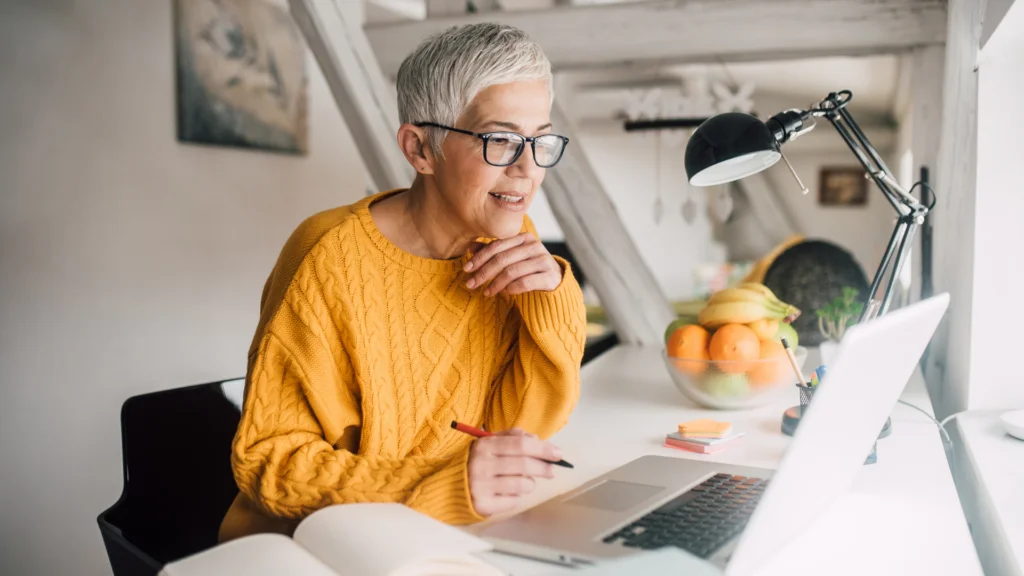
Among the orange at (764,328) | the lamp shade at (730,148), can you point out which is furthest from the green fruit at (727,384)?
the lamp shade at (730,148)

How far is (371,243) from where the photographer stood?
118cm

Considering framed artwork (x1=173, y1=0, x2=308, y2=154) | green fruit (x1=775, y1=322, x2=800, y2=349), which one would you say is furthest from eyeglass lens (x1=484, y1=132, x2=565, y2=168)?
framed artwork (x1=173, y1=0, x2=308, y2=154)

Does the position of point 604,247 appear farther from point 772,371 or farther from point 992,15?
point 992,15

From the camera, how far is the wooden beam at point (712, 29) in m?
1.77

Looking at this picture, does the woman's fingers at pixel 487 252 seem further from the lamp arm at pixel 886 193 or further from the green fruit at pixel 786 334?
the green fruit at pixel 786 334

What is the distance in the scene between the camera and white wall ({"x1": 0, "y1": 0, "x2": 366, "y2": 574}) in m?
1.98

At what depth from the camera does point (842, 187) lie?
8.31 m

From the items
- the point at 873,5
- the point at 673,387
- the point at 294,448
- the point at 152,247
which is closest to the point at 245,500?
the point at 294,448

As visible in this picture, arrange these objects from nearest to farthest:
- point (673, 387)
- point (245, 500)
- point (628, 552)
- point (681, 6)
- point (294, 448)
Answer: point (628, 552) → point (294, 448) → point (245, 500) → point (673, 387) → point (681, 6)

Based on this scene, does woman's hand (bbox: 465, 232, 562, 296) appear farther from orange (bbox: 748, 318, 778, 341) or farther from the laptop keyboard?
orange (bbox: 748, 318, 778, 341)

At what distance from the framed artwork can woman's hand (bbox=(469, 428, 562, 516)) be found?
6.19ft

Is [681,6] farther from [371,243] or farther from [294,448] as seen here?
[294,448]

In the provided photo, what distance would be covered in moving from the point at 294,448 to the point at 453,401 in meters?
0.29

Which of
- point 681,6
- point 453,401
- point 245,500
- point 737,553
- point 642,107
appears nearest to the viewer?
point 737,553
